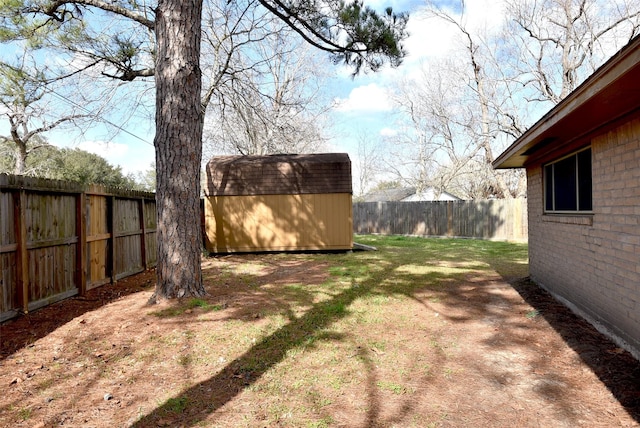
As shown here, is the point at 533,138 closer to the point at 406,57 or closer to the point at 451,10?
the point at 406,57

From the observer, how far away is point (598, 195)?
14.4ft

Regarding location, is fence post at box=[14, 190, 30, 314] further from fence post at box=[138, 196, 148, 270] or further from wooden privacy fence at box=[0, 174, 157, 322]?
fence post at box=[138, 196, 148, 270]

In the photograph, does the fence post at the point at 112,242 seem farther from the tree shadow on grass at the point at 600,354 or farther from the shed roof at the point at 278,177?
the tree shadow on grass at the point at 600,354

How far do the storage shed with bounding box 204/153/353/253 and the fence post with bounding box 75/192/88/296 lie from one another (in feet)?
19.9

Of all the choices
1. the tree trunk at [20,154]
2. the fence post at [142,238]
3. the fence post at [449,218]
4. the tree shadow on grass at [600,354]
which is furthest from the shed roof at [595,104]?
the tree trunk at [20,154]

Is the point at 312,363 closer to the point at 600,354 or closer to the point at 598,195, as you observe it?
the point at 600,354

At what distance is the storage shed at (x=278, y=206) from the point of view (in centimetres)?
1186

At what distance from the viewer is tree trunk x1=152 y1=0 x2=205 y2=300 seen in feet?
17.0

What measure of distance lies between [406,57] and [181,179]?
541 centimetres

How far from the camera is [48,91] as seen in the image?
944 centimetres

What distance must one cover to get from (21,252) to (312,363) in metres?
3.68

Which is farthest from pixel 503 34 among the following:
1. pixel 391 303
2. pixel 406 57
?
pixel 391 303

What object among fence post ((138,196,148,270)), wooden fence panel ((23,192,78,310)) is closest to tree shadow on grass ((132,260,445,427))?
wooden fence panel ((23,192,78,310))

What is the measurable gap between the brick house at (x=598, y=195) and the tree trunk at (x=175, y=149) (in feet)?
15.1
